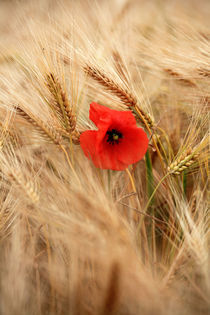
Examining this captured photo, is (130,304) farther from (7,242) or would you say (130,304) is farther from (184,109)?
(184,109)

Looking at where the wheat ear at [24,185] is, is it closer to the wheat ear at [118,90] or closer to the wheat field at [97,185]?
the wheat field at [97,185]

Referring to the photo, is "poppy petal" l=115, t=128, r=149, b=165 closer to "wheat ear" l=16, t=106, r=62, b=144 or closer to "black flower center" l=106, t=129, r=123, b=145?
"black flower center" l=106, t=129, r=123, b=145

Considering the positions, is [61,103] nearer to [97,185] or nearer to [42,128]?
[42,128]

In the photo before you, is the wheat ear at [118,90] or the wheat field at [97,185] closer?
the wheat field at [97,185]

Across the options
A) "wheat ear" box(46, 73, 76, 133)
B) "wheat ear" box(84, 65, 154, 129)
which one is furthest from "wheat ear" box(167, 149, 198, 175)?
"wheat ear" box(46, 73, 76, 133)

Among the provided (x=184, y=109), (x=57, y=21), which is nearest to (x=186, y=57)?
(x=184, y=109)

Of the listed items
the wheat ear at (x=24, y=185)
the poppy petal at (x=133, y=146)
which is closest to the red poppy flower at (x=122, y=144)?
the poppy petal at (x=133, y=146)

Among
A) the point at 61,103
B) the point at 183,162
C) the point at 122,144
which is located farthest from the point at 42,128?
the point at 183,162
